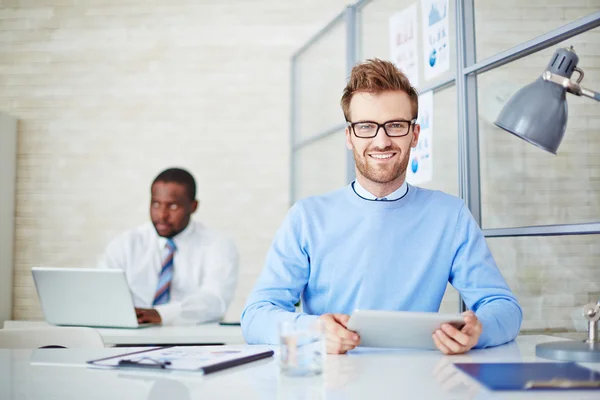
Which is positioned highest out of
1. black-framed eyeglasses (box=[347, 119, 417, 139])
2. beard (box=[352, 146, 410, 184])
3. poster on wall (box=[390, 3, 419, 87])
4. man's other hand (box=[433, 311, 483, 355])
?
poster on wall (box=[390, 3, 419, 87])

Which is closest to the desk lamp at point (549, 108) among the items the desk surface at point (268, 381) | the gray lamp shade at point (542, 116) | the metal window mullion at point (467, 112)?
the gray lamp shade at point (542, 116)

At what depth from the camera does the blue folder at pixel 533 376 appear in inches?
35.9

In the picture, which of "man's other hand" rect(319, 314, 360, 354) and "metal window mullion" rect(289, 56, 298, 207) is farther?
"metal window mullion" rect(289, 56, 298, 207)

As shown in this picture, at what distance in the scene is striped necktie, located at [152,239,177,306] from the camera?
3.31 meters

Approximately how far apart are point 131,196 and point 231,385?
151 inches

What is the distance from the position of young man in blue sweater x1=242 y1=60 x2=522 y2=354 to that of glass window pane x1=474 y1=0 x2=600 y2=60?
0.46 metres

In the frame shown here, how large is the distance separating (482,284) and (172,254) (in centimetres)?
211

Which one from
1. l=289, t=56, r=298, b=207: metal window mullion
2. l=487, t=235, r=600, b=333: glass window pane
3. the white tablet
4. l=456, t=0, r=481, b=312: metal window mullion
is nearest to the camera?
the white tablet

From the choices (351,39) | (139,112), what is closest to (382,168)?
(351,39)

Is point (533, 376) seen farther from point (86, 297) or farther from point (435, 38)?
point (86, 297)

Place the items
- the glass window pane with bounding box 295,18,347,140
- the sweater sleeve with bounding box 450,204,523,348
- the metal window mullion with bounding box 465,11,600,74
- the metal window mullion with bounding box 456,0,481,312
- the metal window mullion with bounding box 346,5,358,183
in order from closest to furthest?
the sweater sleeve with bounding box 450,204,523,348
the metal window mullion with bounding box 465,11,600,74
the metal window mullion with bounding box 456,0,481,312
the metal window mullion with bounding box 346,5,358,183
the glass window pane with bounding box 295,18,347,140

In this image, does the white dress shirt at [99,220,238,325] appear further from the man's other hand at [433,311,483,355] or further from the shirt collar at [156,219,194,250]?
the man's other hand at [433,311,483,355]

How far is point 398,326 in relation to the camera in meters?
1.26

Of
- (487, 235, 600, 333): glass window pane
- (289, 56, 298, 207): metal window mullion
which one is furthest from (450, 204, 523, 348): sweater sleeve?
(289, 56, 298, 207): metal window mullion
